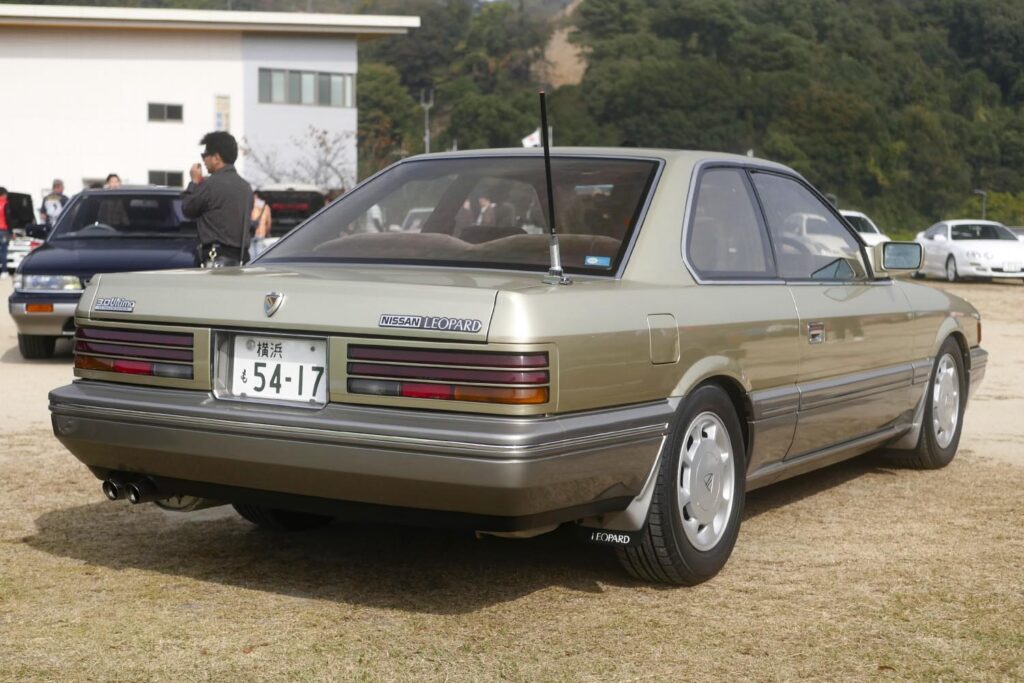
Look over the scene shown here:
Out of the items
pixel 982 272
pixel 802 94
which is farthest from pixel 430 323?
pixel 802 94

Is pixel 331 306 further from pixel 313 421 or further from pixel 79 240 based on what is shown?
pixel 79 240

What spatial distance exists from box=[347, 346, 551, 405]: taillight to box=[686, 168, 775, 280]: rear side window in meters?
1.18

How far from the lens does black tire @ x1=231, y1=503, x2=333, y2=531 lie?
570 centimetres

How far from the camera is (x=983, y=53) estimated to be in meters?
130

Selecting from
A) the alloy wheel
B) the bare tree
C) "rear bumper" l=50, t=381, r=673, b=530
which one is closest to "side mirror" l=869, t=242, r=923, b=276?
the alloy wheel

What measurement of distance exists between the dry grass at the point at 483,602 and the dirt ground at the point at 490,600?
11mm

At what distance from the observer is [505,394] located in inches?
161

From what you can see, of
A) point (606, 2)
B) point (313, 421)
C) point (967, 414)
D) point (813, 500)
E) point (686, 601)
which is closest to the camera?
point (313, 421)

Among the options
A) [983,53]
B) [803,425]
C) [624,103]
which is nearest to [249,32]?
[803,425]

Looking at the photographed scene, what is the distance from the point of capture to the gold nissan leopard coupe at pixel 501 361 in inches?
164

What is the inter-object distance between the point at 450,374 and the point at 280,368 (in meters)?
0.60

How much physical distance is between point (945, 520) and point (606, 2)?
14309cm

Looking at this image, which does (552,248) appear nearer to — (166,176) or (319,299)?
(319,299)

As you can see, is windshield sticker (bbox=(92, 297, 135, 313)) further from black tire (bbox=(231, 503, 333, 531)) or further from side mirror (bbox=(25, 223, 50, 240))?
side mirror (bbox=(25, 223, 50, 240))
